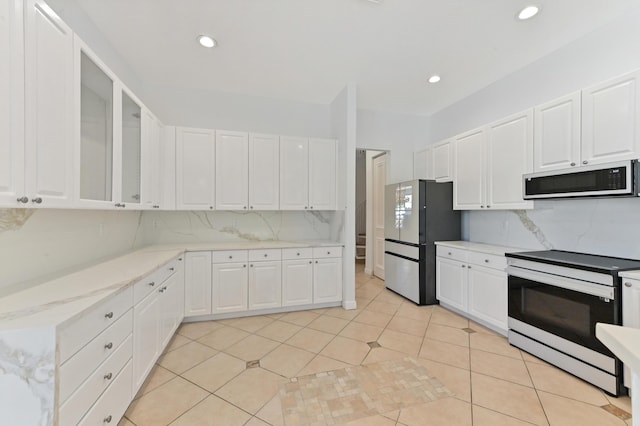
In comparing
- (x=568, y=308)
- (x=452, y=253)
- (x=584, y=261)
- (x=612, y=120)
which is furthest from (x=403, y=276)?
(x=612, y=120)

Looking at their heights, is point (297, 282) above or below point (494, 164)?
below

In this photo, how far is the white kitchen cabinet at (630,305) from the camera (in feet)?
5.91

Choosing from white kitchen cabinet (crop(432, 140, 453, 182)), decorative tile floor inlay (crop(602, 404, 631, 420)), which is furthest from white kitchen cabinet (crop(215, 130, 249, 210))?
decorative tile floor inlay (crop(602, 404, 631, 420))

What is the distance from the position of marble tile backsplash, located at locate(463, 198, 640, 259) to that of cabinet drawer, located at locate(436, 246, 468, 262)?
56 cm

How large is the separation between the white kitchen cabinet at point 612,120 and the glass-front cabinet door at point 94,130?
3.71 metres

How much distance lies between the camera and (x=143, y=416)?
1.71 m

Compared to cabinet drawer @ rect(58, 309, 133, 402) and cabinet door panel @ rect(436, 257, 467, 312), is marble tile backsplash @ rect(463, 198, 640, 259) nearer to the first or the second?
cabinet door panel @ rect(436, 257, 467, 312)

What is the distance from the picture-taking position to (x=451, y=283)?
3.43 m

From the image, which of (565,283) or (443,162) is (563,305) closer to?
(565,283)

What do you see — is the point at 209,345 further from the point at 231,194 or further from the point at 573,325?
the point at 573,325

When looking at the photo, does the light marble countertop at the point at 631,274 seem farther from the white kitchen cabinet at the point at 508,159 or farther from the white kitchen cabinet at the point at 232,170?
the white kitchen cabinet at the point at 232,170

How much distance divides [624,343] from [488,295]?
2.22 metres

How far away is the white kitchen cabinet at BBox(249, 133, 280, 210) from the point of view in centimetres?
350

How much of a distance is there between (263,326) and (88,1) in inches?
129
